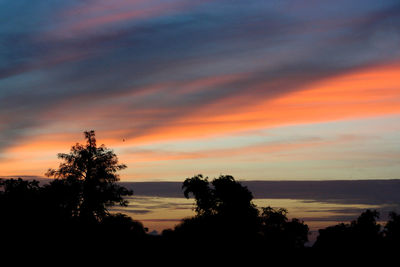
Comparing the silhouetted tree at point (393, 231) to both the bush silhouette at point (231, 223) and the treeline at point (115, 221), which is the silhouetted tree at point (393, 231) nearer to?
the treeline at point (115, 221)

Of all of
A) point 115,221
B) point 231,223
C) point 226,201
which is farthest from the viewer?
point 226,201

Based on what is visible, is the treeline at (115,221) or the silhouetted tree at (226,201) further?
the silhouetted tree at (226,201)

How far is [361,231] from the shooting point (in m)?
67.9

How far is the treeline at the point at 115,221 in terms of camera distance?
53.6 m

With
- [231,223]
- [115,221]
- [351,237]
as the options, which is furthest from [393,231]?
[115,221]

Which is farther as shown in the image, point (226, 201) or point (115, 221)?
point (226, 201)

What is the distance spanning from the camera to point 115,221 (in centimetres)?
6316

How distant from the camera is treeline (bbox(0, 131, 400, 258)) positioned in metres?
53.6

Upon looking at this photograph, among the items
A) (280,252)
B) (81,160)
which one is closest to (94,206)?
(81,160)

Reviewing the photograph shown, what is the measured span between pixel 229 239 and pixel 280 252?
21.0 feet

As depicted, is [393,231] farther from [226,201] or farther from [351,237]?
[226,201]

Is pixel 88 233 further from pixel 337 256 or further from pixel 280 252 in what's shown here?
pixel 337 256

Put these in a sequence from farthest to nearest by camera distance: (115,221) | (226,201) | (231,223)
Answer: (226,201) → (231,223) → (115,221)

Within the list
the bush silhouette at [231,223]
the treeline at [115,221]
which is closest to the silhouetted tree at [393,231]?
the treeline at [115,221]
